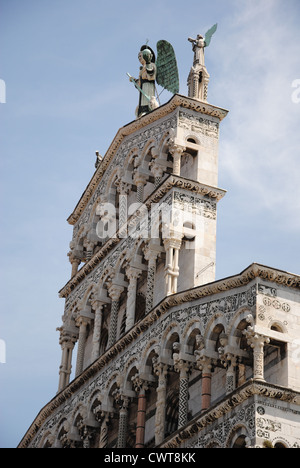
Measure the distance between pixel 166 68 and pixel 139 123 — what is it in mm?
2558

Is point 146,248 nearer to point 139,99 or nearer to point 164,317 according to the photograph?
point 164,317

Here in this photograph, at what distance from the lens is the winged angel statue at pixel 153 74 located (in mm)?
44438

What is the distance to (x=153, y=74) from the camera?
148 ft

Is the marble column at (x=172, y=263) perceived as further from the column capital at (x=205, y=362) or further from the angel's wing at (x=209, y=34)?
the angel's wing at (x=209, y=34)

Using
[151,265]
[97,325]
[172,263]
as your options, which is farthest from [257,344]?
[97,325]

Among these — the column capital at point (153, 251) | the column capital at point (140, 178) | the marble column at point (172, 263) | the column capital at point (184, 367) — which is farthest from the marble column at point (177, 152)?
the column capital at point (184, 367)

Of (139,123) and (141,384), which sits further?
(139,123)

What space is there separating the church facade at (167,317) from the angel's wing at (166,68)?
76.7 inches

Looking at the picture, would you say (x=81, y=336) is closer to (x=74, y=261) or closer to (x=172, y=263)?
(x=74, y=261)

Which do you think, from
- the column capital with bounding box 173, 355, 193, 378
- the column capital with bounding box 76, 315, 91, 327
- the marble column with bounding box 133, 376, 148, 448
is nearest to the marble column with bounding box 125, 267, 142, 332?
the marble column with bounding box 133, 376, 148, 448

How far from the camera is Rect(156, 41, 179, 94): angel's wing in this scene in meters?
44.2

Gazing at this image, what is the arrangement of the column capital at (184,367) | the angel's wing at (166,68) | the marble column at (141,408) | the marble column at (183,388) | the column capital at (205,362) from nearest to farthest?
the column capital at (205,362), the marble column at (183,388), the column capital at (184,367), the marble column at (141,408), the angel's wing at (166,68)

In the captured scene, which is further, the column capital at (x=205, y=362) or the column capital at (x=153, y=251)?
the column capital at (x=153, y=251)

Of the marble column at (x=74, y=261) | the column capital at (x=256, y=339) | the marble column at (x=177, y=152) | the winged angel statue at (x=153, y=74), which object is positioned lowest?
Answer: the column capital at (x=256, y=339)
